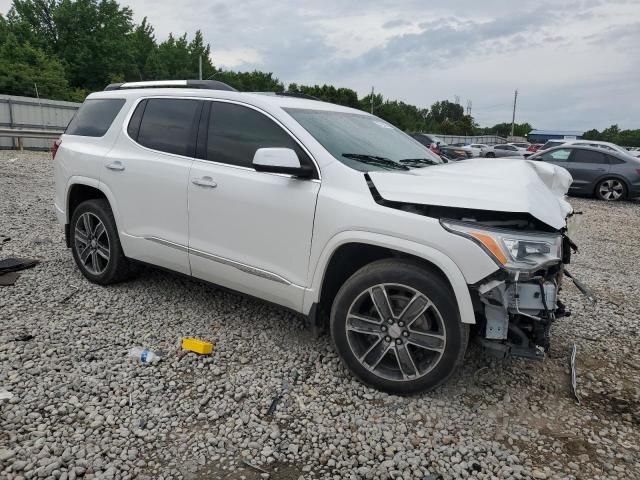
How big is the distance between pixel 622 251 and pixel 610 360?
4.90 metres

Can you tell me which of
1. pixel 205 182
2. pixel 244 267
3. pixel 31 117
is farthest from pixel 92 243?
pixel 31 117

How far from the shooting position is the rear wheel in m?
13.9

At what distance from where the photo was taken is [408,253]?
3004mm

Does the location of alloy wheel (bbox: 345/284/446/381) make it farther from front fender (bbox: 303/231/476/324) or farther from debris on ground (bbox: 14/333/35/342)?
debris on ground (bbox: 14/333/35/342)

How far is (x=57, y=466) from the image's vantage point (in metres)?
2.47

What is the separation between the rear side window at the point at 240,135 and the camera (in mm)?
3566

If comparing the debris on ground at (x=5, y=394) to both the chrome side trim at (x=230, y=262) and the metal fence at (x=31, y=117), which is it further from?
the metal fence at (x=31, y=117)

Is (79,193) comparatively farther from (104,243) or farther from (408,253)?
(408,253)

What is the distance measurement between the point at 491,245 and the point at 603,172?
1320 cm

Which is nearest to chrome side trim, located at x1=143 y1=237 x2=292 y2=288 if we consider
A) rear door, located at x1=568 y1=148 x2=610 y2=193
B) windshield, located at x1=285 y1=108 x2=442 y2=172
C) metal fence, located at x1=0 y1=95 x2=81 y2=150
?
windshield, located at x1=285 y1=108 x2=442 y2=172

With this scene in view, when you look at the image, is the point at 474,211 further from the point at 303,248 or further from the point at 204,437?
the point at 204,437

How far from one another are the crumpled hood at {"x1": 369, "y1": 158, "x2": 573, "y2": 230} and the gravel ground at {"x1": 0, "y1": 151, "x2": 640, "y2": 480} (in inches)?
48.0

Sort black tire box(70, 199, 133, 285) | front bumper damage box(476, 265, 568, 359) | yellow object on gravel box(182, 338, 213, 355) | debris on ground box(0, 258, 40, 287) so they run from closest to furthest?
front bumper damage box(476, 265, 568, 359) < yellow object on gravel box(182, 338, 213, 355) < black tire box(70, 199, 133, 285) < debris on ground box(0, 258, 40, 287)

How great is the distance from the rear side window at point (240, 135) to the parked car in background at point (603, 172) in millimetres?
11887
